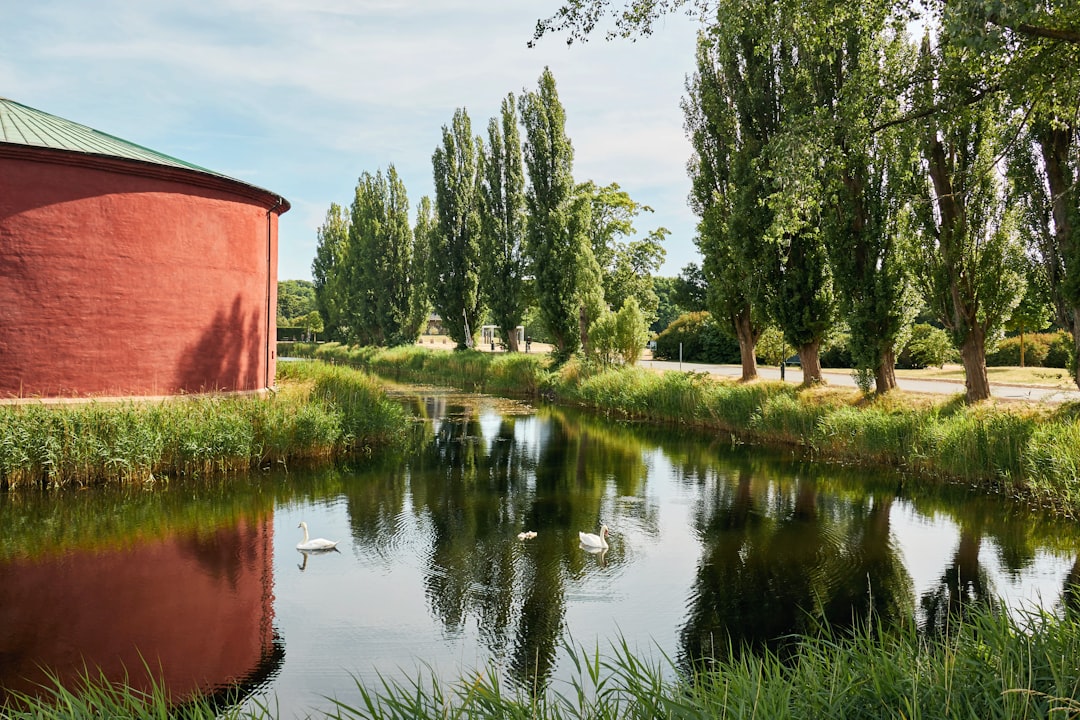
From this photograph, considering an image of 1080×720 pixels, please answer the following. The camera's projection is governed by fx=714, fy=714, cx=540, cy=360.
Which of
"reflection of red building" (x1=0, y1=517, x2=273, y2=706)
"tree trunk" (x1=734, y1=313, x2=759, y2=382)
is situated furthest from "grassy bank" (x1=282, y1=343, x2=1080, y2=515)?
"reflection of red building" (x1=0, y1=517, x2=273, y2=706)

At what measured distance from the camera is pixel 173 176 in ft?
48.0

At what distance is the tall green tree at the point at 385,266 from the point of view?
4056cm

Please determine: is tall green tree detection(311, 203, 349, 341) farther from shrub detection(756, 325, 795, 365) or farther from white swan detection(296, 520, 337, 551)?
white swan detection(296, 520, 337, 551)

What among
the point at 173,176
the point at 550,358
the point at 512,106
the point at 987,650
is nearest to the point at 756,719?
the point at 987,650

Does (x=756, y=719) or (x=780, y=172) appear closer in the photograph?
(x=756, y=719)

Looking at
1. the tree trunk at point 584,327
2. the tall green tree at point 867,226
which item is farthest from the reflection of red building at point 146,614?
the tree trunk at point 584,327

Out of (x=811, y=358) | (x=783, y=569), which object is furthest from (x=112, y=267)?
(x=811, y=358)

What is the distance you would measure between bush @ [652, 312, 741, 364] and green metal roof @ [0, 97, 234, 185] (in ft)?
83.7

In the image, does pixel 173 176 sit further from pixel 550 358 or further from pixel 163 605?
pixel 550 358

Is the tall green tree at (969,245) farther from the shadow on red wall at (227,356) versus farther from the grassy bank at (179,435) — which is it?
the shadow on red wall at (227,356)

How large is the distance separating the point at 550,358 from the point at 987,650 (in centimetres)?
2463

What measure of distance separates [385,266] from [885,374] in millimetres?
30434

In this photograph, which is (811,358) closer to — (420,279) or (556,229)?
(556,229)

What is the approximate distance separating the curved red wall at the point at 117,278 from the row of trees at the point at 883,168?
981 cm
